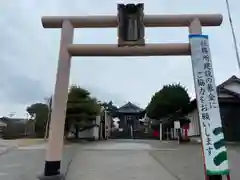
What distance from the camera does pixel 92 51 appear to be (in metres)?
6.70

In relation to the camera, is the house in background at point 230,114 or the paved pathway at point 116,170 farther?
the house in background at point 230,114

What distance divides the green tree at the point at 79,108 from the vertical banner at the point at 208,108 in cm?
1472

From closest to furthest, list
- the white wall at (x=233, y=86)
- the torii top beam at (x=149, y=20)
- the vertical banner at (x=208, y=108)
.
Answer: the vertical banner at (x=208, y=108) < the torii top beam at (x=149, y=20) < the white wall at (x=233, y=86)

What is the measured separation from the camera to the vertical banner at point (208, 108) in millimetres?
5461

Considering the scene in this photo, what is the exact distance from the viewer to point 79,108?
66.4 feet

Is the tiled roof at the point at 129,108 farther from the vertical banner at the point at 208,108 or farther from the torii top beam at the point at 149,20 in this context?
the vertical banner at the point at 208,108

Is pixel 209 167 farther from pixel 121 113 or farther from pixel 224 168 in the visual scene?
pixel 121 113

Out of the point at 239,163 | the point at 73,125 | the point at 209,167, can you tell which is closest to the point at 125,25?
the point at 209,167

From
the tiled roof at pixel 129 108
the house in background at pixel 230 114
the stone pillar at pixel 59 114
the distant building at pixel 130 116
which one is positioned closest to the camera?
the stone pillar at pixel 59 114

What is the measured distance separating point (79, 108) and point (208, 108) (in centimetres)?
1523

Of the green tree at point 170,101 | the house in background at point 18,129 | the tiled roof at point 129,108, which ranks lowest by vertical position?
the house in background at point 18,129

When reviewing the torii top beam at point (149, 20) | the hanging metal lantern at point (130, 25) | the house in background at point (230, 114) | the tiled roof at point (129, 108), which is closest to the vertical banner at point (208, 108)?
the torii top beam at point (149, 20)

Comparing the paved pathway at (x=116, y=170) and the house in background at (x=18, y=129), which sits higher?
the house in background at (x=18, y=129)

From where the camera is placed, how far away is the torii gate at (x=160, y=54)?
5578mm
